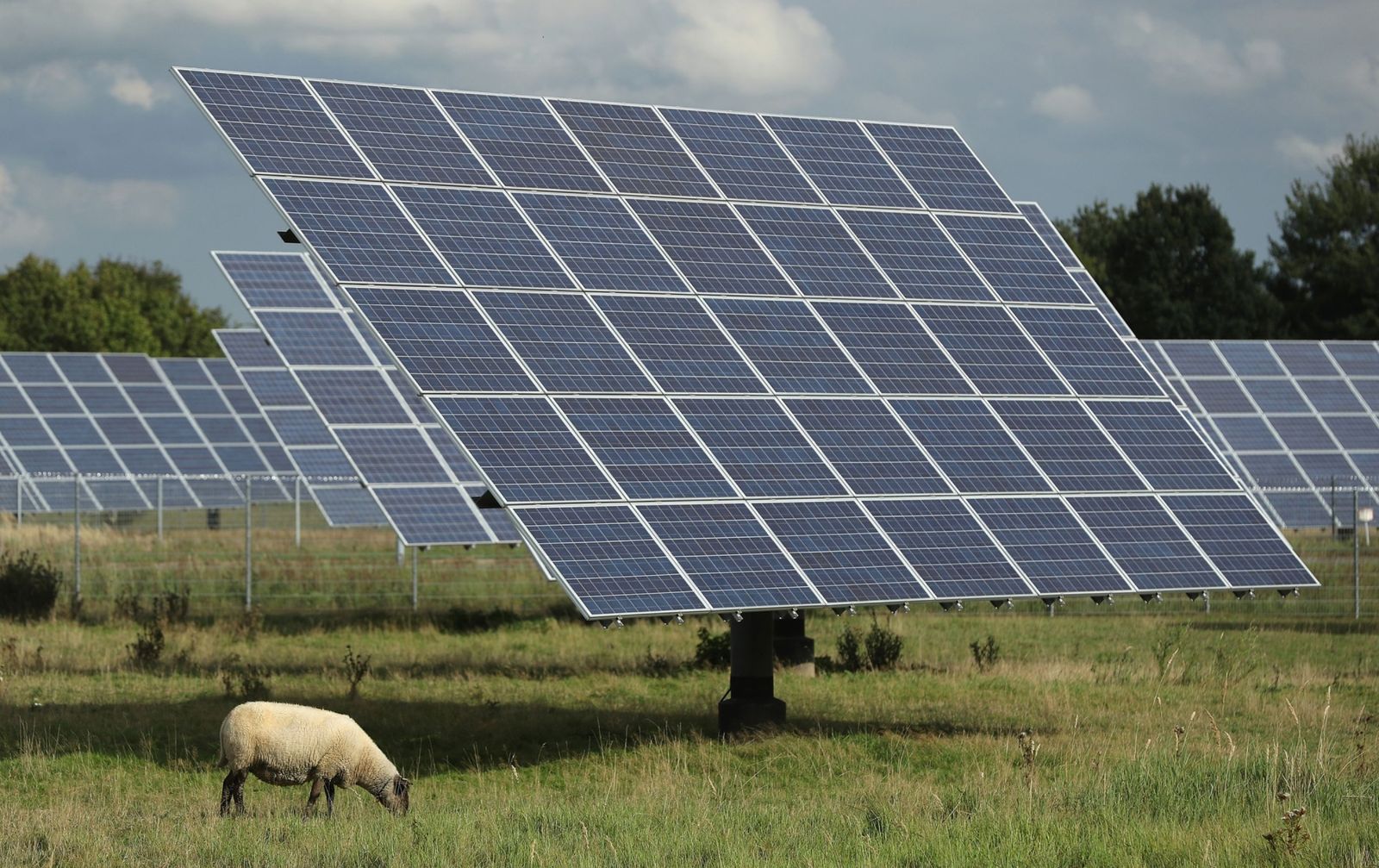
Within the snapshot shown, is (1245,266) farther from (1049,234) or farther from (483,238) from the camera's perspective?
(483,238)

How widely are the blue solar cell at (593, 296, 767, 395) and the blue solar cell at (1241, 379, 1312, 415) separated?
81.6 feet

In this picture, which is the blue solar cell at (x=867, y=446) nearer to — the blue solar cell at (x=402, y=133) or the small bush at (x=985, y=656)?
the blue solar cell at (x=402, y=133)

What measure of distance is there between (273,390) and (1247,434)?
22202 mm

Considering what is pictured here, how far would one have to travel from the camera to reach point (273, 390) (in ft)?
129

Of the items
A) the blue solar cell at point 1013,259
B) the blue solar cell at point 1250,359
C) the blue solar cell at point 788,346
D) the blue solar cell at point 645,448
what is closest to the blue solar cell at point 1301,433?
the blue solar cell at point 1250,359

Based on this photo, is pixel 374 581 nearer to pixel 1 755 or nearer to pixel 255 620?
pixel 255 620

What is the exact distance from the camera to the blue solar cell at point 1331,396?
4172 centimetres

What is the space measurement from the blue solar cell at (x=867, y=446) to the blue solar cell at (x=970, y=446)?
9.1 inches

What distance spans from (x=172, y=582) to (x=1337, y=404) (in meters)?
27.1

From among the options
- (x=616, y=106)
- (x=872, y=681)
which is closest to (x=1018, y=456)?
(x=872, y=681)

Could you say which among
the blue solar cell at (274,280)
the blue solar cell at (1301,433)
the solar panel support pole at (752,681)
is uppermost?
the blue solar cell at (274,280)

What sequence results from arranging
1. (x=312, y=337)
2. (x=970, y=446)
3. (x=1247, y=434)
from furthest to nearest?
1. (x=1247, y=434)
2. (x=312, y=337)
3. (x=970, y=446)

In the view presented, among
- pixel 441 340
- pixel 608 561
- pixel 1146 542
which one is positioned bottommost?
pixel 608 561

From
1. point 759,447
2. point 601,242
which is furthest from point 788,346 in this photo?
point 601,242
